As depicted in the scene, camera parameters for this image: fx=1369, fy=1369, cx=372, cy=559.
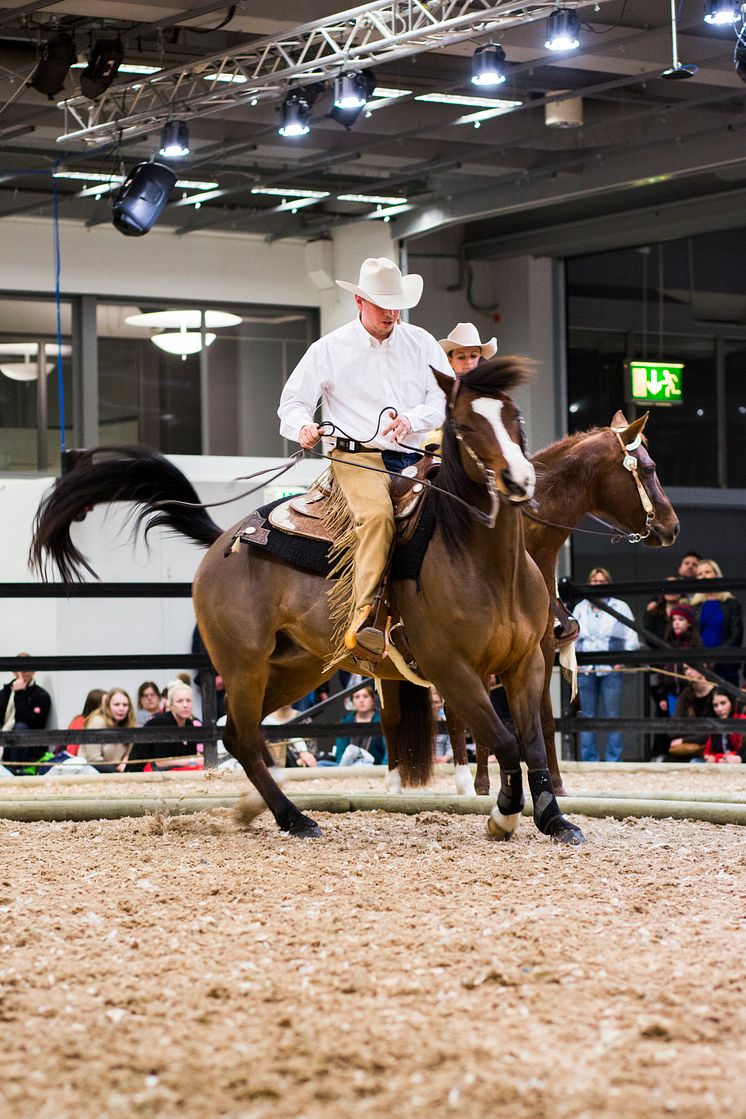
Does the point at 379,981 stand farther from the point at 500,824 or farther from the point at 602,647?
the point at 602,647

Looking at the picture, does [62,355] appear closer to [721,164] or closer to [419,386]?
[721,164]

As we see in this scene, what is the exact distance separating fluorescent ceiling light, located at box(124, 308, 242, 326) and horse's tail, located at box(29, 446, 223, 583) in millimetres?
9822

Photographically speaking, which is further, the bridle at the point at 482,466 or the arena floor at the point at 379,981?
the bridle at the point at 482,466

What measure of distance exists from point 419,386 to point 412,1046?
3.94 metres

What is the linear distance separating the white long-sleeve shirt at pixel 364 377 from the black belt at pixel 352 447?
10 centimetres

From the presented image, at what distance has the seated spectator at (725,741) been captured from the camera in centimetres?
1055

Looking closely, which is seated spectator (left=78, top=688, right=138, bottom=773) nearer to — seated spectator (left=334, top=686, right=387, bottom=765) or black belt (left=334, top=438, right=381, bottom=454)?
seated spectator (left=334, top=686, right=387, bottom=765)

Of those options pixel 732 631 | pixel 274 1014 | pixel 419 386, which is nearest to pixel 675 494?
pixel 732 631

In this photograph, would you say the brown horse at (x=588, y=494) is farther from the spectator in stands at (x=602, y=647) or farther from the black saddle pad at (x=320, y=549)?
the spectator in stands at (x=602, y=647)

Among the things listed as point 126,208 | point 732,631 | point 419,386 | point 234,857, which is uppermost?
point 126,208

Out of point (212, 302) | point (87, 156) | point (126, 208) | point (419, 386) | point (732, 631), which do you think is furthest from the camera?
point (212, 302)

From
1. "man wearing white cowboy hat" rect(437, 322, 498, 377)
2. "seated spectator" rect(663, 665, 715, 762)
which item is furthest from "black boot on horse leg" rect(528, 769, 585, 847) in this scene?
"seated spectator" rect(663, 665, 715, 762)

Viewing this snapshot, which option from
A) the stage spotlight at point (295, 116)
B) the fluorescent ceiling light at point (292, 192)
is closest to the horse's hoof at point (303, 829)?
the stage spotlight at point (295, 116)

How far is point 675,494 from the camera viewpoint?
16.1m
